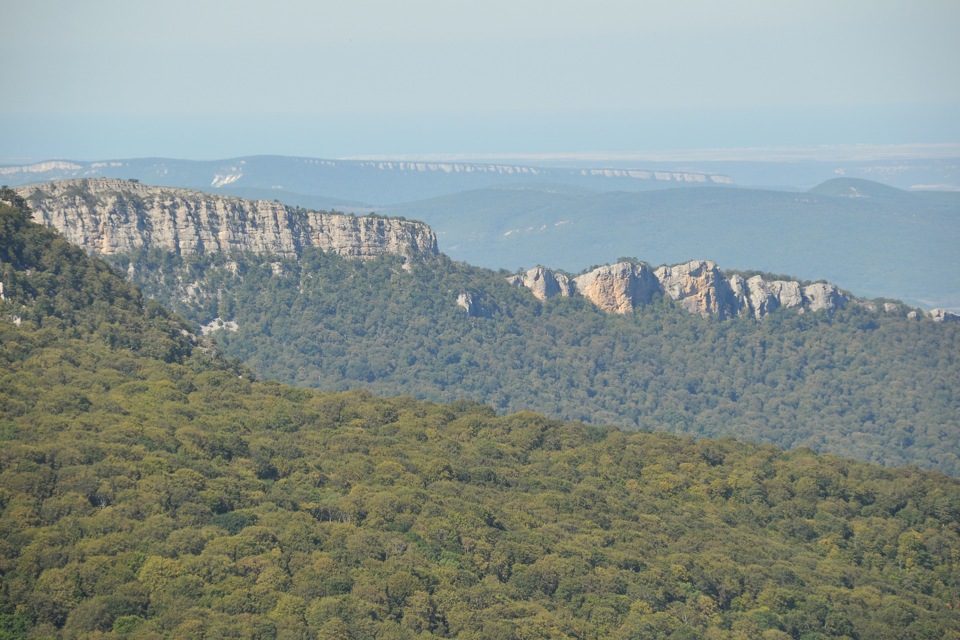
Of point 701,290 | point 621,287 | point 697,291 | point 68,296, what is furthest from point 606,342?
point 68,296

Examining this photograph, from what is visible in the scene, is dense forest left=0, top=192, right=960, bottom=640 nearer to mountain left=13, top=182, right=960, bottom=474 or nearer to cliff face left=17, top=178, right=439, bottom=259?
cliff face left=17, top=178, right=439, bottom=259

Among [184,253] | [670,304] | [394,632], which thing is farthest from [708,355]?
[394,632]

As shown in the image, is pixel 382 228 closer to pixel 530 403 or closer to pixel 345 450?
pixel 530 403

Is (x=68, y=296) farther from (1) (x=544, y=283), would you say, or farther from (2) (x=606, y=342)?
(1) (x=544, y=283)

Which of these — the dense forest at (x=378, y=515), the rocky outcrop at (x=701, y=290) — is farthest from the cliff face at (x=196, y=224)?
the dense forest at (x=378, y=515)

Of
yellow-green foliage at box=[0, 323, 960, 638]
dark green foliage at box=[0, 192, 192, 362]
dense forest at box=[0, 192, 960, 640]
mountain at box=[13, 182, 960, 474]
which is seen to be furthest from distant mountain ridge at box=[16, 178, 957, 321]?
yellow-green foliage at box=[0, 323, 960, 638]

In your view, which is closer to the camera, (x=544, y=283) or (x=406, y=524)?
(x=406, y=524)
